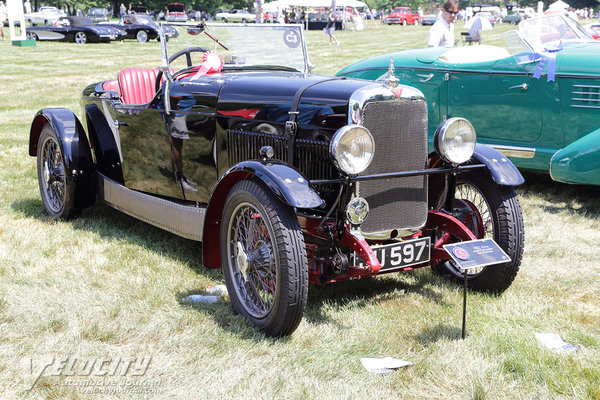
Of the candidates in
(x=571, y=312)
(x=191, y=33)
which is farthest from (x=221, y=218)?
(x=571, y=312)

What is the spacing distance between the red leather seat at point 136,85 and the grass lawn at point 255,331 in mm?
1034

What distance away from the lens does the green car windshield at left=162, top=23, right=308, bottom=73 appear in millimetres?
4477

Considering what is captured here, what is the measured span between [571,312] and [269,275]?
64.5 inches

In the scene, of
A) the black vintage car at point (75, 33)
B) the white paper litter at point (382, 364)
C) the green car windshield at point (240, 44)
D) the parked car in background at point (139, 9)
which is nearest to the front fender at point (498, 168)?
the white paper litter at point (382, 364)

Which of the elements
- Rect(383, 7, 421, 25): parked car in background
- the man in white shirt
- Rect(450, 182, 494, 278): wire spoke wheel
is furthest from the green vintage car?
Rect(383, 7, 421, 25): parked car in background

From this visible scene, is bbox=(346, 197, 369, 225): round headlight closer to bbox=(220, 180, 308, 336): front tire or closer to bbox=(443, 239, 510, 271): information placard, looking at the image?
bbox=(220, 180, 308, 336): front tire

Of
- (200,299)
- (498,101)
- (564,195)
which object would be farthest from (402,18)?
(200,299)

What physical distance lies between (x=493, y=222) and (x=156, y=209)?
222 centimetres

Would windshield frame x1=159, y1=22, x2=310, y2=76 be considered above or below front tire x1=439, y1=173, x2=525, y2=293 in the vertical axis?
above

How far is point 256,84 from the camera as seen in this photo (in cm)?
376

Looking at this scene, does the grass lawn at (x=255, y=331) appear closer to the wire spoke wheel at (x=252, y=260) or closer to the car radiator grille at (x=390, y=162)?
the wire spoke wheel at (x=252, y=260)

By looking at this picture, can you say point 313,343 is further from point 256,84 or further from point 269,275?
point 256,84

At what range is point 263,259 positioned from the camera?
3.22m

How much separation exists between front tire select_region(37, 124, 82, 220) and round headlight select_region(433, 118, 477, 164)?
2.89m
